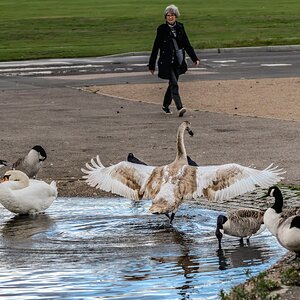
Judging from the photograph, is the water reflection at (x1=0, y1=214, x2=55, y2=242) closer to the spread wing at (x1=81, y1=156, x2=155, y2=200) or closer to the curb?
the spread wing at (x1=81, y1=156, x2=155, y2=200)

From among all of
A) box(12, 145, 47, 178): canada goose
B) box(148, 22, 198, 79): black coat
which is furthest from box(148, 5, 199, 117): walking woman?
box(12, 145, 47, 178): canada goose

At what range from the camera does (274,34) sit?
43.7 meters

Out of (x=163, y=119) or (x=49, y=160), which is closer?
(x=49, y=160)

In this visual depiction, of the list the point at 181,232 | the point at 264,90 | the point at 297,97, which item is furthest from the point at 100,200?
the point at 264,90

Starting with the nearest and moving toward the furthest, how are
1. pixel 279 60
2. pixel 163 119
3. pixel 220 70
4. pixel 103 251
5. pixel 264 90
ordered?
pixel 103 251
pixel 163 119
pixel 264 90
pixel 220 70
pixel 279 60

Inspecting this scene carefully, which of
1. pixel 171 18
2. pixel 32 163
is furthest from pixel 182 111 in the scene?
pixel 32 163

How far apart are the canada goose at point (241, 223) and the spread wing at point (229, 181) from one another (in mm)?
1242

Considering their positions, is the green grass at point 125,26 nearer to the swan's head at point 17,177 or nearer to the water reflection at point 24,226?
the swan's head at point 17,177

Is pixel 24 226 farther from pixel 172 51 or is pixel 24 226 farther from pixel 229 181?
pixel 172 51

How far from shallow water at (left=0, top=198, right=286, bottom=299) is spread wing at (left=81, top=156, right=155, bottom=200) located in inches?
10.8

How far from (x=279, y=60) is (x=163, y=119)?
13.4 metres

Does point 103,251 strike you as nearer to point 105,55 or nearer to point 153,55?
point 153,55

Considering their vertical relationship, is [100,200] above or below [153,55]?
below

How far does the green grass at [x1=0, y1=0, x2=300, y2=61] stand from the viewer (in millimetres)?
39906
